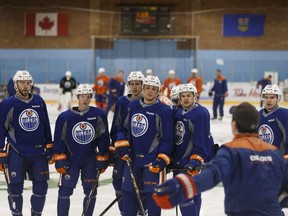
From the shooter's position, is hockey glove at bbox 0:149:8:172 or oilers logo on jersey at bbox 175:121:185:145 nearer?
oilers logo on jersey at bbox 175:121:185:145

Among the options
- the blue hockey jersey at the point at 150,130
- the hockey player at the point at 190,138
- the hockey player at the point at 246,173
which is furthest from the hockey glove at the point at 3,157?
the hockey player at the point at 246,173

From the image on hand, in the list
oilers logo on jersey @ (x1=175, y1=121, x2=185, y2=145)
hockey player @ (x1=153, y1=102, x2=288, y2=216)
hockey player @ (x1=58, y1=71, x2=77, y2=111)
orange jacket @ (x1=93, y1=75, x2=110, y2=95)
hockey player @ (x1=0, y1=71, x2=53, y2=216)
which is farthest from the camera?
orange jacket @ (x1=93, y1=75, x2=110, y2=95)

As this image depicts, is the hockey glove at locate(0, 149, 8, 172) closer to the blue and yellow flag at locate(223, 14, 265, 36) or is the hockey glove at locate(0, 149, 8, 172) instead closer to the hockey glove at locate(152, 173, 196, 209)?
the hockey glove at locate(152, 173, 196, 209)

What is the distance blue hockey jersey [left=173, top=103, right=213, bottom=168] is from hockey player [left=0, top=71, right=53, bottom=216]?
121 centimetres

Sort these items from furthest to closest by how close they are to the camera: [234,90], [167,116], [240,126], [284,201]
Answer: [234,90] → [167,116] → [284,201] → [240,126]

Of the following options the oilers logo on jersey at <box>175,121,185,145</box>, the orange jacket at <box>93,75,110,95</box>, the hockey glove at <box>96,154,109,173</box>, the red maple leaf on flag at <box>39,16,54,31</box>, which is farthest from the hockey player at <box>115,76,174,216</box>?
the red maple leaf on flag at <box>39,16,54,31</box>

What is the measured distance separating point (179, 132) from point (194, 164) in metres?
0.35

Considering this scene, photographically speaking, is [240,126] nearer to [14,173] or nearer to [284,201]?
[284,201]

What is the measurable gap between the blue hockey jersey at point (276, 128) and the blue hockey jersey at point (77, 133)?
55.5 inches

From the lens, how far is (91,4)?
2755 cm

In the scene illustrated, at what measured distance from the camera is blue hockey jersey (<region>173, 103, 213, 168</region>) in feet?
17.1

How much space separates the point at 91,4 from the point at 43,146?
22376 millimetres

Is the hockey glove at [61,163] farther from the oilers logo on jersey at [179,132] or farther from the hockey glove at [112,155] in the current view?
the oilers logo on jersey at [179,132]

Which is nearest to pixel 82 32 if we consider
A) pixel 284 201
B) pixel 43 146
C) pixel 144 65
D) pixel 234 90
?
pixel 144 65
